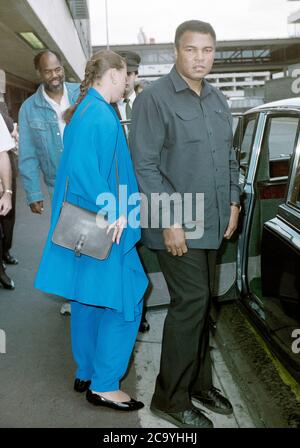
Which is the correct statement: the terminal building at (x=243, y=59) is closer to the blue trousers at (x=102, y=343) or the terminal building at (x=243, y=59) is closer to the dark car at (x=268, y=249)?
the dark car at (x=268, y=249)

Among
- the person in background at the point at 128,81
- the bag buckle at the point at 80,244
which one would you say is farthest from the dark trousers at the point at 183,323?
the person in background at the point at 128,81

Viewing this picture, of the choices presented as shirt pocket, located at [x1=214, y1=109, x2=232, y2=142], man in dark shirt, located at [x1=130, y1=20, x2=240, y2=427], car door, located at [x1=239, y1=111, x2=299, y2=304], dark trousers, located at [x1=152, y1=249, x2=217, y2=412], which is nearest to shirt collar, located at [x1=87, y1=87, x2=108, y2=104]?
man in dark shirt, located at [x1=130, y1=20, x2=240, y2=427]

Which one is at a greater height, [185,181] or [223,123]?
[223,123]

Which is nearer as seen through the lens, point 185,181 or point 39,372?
point 185,181

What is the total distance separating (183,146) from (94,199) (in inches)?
18.8

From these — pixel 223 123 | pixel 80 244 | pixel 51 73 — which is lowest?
pixel 80 244

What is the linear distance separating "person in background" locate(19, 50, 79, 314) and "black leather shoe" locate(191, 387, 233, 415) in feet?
6.15

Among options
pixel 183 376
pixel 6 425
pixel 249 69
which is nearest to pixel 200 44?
pixel 183 376

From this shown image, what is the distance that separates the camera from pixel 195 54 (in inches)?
86.6

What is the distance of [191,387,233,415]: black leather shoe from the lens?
8.27 ft

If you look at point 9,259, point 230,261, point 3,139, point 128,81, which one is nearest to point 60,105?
point 3,139

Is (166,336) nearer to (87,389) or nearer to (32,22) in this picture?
(87,389)

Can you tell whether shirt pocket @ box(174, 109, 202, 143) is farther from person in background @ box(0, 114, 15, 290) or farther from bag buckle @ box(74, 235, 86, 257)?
person in background @ box(0, 114, 15, 290)

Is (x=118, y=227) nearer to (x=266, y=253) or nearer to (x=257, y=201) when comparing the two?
(x=266, y=253)
